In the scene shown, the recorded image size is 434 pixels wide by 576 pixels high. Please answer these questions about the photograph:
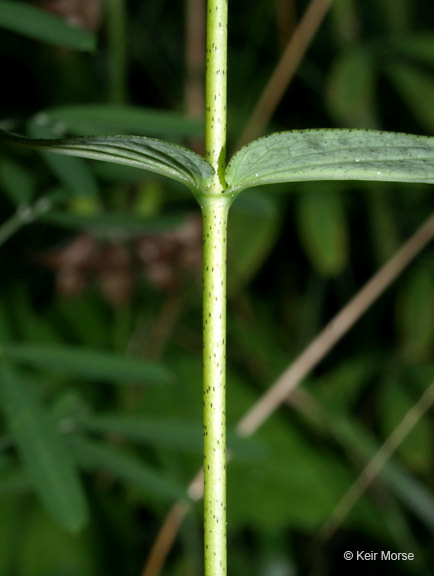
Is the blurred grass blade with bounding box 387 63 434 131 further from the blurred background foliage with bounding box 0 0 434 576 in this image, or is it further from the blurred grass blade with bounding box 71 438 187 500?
the blurred grass blade with bounding box 71 438 187 500

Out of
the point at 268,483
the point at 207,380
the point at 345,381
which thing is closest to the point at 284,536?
the point at 268,483

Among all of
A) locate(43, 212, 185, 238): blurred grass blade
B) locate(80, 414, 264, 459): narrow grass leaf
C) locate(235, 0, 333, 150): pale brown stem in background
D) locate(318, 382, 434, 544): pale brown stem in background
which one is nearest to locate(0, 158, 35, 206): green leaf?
locate(43, 212, 185, 238): blurred grass blade

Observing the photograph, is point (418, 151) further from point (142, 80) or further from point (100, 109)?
point (142, 80)

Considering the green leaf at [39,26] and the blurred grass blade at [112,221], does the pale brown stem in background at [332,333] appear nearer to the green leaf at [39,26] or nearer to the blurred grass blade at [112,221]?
the blurred grass blade at [112,221]

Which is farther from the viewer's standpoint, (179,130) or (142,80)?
(142,80)

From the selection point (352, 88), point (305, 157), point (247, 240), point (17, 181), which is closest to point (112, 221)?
point (17, 181)

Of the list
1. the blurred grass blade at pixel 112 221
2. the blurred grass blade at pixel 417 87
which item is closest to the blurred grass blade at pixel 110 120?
the blurred grass blade at pixel 112 221

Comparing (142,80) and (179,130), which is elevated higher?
(142,80)
